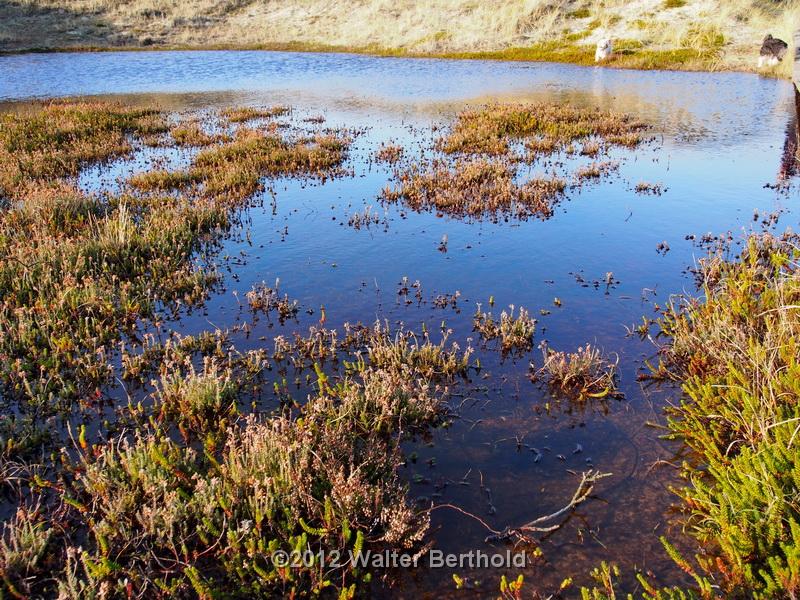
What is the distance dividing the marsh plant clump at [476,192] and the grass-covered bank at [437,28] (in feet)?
78.3

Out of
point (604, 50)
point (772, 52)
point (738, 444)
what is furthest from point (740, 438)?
point (604, 50)

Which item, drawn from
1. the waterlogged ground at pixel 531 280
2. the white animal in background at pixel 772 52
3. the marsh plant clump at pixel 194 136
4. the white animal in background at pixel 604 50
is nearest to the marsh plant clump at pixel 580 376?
the waterlogged ground at pixel 531 280

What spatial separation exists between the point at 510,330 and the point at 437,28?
1955 inches

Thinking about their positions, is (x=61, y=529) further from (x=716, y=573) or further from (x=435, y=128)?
(x=435, y=128)

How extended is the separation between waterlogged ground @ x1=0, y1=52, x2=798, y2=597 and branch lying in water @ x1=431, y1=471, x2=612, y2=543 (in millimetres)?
62

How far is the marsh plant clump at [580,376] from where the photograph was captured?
209 inches

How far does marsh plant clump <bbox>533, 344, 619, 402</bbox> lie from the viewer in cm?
530

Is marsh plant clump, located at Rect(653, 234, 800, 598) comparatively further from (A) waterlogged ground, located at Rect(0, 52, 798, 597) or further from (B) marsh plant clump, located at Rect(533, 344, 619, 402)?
(B) marsh plant clump, located at Rect(533, 344, 619, 402)

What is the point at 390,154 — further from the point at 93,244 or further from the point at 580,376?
the point at 580,376

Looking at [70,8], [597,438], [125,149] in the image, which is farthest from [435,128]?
[70,8]

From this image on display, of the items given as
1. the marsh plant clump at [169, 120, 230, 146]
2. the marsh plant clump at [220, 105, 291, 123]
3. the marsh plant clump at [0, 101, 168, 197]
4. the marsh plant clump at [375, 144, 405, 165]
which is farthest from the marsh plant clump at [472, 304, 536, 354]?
the marsh plant clump at [220, 105, 291, 123]

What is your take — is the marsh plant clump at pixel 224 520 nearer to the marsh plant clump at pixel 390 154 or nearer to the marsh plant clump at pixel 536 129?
the marsh plant clump at pixel 390 154

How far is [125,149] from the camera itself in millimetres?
16438

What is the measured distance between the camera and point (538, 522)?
12.7 ft
